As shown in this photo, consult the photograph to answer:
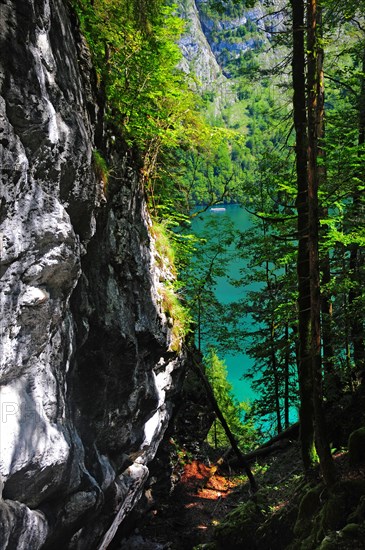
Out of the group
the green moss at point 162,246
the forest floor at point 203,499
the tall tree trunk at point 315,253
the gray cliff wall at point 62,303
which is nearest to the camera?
the gray cliff wall at point 62,303

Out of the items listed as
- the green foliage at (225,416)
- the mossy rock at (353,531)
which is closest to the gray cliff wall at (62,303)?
the mossy rock at (353,531)

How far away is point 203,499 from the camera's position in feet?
50.6

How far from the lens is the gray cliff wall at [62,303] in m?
5.40

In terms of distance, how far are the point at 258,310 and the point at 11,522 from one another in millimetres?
12640

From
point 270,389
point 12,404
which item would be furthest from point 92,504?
point 270,389

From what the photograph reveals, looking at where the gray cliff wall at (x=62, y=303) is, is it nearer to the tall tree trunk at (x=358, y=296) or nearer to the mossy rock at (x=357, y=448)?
the mossy rock at (x=357, y=448)

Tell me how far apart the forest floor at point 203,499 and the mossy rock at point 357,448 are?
3392 mm

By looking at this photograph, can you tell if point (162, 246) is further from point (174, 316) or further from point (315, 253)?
point (315, 253)

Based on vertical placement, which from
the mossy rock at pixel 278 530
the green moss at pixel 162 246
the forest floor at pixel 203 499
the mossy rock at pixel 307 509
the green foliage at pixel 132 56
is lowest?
the forest floor at pixel 203 499

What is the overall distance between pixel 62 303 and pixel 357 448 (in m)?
5.54

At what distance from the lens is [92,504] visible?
799cm

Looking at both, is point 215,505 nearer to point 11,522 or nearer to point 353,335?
point 353,335

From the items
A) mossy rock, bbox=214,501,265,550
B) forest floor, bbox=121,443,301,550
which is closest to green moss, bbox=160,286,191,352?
mossy rock, bbox=214,501,265,550

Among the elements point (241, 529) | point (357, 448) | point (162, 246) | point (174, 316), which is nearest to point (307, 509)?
point (357, 448)
